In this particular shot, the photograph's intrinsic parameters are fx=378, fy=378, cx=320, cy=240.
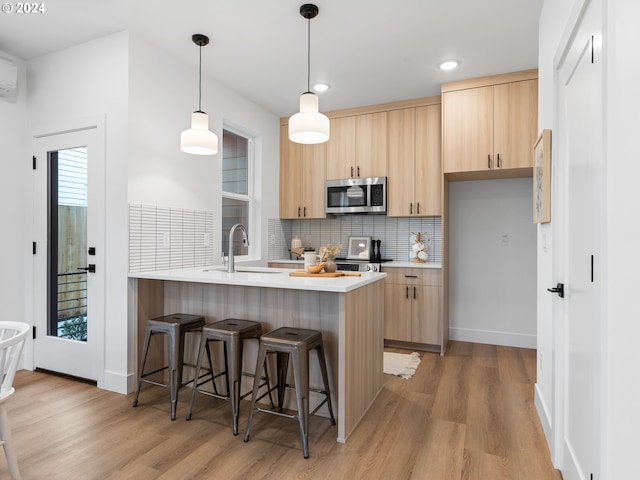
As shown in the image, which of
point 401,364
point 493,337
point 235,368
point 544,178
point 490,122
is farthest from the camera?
point 493,337

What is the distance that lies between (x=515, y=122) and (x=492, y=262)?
1.51 meters

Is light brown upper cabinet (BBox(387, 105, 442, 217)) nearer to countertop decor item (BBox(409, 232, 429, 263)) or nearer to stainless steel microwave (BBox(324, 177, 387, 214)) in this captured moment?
stainless steel microwave (BBox(324, 177, 387, 214))

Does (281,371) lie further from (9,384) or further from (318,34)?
(318,34)

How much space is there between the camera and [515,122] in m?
3.54

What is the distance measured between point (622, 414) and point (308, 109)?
6.81ft

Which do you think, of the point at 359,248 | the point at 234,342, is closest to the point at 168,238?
the point at 234,342

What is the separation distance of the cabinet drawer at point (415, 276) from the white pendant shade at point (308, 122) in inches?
79.9

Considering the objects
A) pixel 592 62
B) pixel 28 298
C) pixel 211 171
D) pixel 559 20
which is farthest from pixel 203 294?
pixel 559 20

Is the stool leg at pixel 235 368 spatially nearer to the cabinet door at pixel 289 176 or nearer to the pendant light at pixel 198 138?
the pendant light at pixel 198 138

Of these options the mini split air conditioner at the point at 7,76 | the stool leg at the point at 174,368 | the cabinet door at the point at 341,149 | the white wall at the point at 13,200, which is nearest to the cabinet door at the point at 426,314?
the cabinet door at the point at 341,149

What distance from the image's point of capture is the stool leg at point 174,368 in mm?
2451

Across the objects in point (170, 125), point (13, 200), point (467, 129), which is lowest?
point (13, 200)

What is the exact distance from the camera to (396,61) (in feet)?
11.0

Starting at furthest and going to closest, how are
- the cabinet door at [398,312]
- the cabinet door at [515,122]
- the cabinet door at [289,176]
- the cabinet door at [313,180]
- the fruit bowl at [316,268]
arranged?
the cabinet door at [289,176] → the cabinet door at [313,180] → the cabinet door at [398,312] → the cabinet door at [515,122] → the fruit bowl at [316,268]
